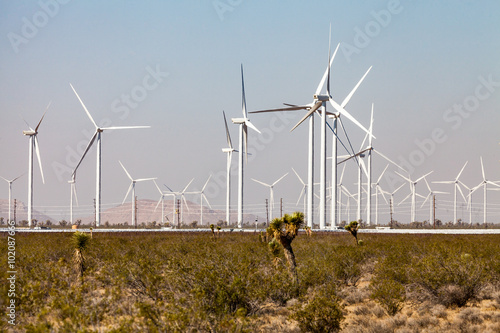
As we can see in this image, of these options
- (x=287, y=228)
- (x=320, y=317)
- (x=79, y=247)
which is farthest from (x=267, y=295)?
(x=79, y=247)

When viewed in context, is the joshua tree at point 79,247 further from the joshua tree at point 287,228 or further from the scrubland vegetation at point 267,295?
the joshua tree at point 287,228

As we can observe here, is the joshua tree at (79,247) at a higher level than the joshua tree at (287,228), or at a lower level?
lower

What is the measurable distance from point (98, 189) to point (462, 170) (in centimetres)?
8547

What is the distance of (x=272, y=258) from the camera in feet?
103

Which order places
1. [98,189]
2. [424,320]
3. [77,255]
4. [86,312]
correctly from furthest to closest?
[98,189] → [77,255] → [424,320] → [86,312]

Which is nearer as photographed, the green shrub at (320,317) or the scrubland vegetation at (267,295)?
the scrubland vegetation at (267,295)

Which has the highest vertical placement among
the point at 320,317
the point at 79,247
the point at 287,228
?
the point at 287,228

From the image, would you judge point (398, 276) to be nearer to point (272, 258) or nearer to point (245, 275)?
point (272, 258)

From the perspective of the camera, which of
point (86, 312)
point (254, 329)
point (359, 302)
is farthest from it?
point (359, 302)

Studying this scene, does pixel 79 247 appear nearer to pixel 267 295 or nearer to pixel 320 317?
pixel 267 295

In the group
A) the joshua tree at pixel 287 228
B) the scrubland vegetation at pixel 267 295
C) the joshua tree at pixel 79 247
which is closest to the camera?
the scrubland vegetation at pixel 267 295

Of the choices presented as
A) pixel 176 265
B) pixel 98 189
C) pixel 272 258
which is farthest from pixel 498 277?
pixel 98 189

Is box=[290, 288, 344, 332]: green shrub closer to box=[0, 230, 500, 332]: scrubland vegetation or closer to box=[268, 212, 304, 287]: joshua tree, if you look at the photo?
box=[0, 230, 500, 332]: scrubland vegetation

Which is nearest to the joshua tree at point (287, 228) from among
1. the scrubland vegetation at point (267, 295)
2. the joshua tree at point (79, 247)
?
the scrubland vegetation at point (267, 295)
